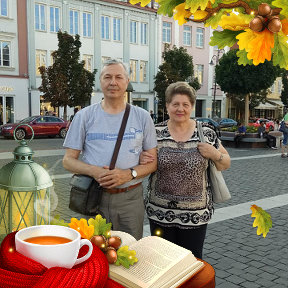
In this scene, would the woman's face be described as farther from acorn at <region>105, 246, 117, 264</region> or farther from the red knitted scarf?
the red knitted scarf

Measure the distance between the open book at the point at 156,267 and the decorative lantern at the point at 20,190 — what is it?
1.25ft

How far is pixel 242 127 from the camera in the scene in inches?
696

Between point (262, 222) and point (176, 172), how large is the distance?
1592 mm

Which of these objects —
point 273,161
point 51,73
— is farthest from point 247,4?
point 51,73

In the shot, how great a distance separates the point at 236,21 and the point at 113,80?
1.51 m

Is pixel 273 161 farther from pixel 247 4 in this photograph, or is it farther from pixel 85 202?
pixel 247 4

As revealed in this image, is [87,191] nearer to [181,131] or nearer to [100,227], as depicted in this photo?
[181,131]

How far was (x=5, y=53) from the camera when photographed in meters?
28.0

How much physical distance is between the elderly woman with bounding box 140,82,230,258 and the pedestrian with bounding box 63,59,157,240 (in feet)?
0.94

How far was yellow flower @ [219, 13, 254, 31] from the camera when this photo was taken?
0.86 metres

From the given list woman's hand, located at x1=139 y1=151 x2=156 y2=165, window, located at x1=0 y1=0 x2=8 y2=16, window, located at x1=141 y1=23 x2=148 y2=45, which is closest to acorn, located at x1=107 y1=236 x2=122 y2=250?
woman's hand, located at x1=139 y1=151 x2=156 y2=165

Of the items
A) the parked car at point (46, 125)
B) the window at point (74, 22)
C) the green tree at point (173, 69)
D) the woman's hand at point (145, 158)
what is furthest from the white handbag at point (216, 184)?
the green tree at point (173, 69)

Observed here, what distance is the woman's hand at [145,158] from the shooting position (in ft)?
7.80

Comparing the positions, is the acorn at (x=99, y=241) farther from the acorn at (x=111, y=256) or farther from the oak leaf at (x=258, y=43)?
the oak leaf at (x=258, y=43)
